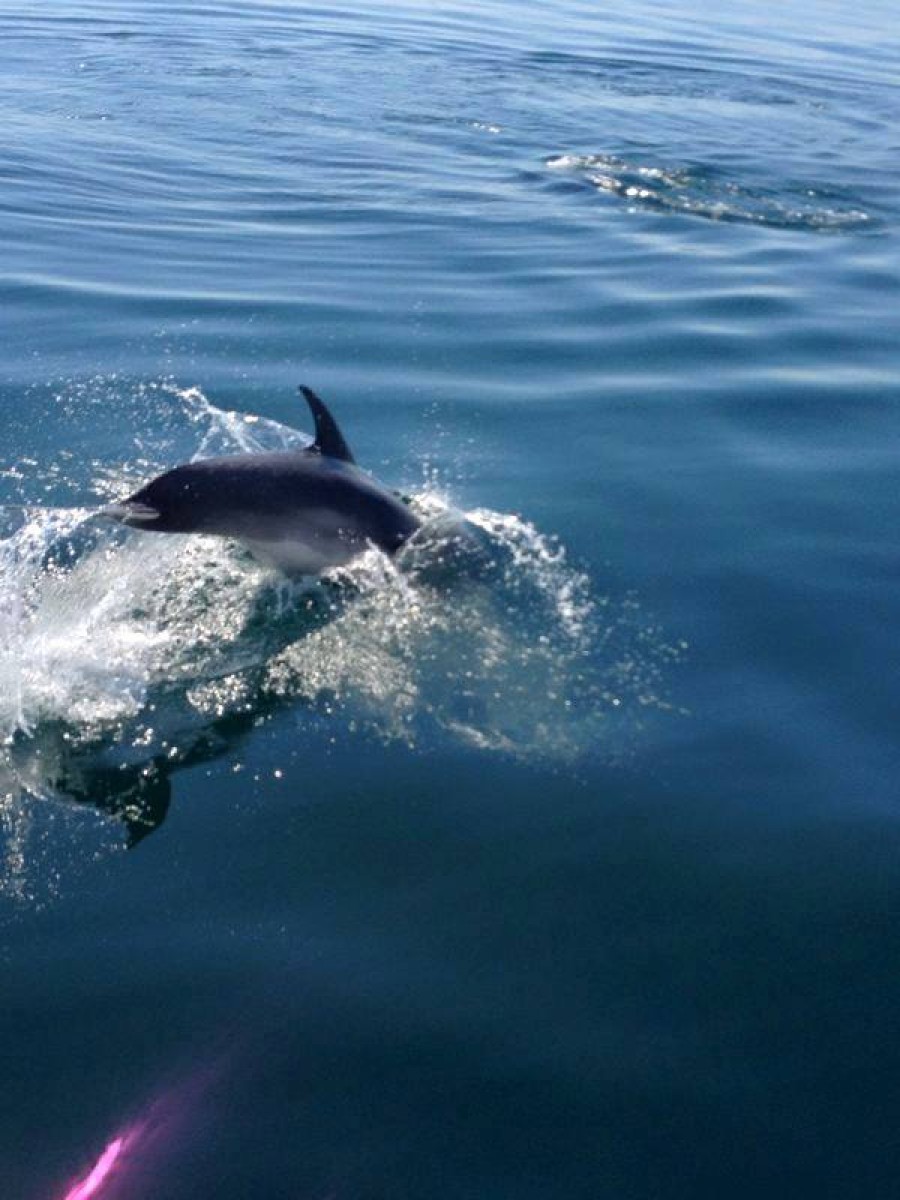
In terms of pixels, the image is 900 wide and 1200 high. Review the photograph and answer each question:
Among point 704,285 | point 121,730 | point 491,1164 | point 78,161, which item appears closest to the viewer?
point 491,1164

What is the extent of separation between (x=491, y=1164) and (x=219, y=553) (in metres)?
5.03

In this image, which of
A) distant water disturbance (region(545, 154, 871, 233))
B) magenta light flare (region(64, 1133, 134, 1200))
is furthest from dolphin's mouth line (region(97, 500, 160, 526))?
distant water disturbance (region(545, 154, 871, 233))

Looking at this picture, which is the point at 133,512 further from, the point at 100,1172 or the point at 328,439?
the point at 100,1172

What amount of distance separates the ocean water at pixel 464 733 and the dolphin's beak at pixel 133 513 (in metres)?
0.36

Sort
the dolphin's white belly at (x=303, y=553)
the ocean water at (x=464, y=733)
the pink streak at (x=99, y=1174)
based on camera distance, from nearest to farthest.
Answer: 1. the pink streak at (x=99, y=1174)
2. the ocean water at (x=464, y=733)
3. the dolphin's white belly at (x=303, y=553)

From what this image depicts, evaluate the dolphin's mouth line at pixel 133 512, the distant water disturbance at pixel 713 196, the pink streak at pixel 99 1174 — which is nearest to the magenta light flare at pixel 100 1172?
the pink streak at pixel 99 1174

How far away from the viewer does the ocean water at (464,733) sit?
5.02 metres

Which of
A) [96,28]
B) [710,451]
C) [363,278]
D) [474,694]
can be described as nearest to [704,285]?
[363,278]

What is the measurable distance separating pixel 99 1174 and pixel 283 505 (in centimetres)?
468

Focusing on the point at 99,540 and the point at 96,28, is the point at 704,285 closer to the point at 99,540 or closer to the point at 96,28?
the point at 99,540

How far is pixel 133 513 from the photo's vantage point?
8.52 metres

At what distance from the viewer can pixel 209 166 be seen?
20172 mm

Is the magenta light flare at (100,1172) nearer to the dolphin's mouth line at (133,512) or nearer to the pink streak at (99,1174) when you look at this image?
the pink streak at (99,1174)

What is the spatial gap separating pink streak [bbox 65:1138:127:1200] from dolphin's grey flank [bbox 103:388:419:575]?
14.5 feet
